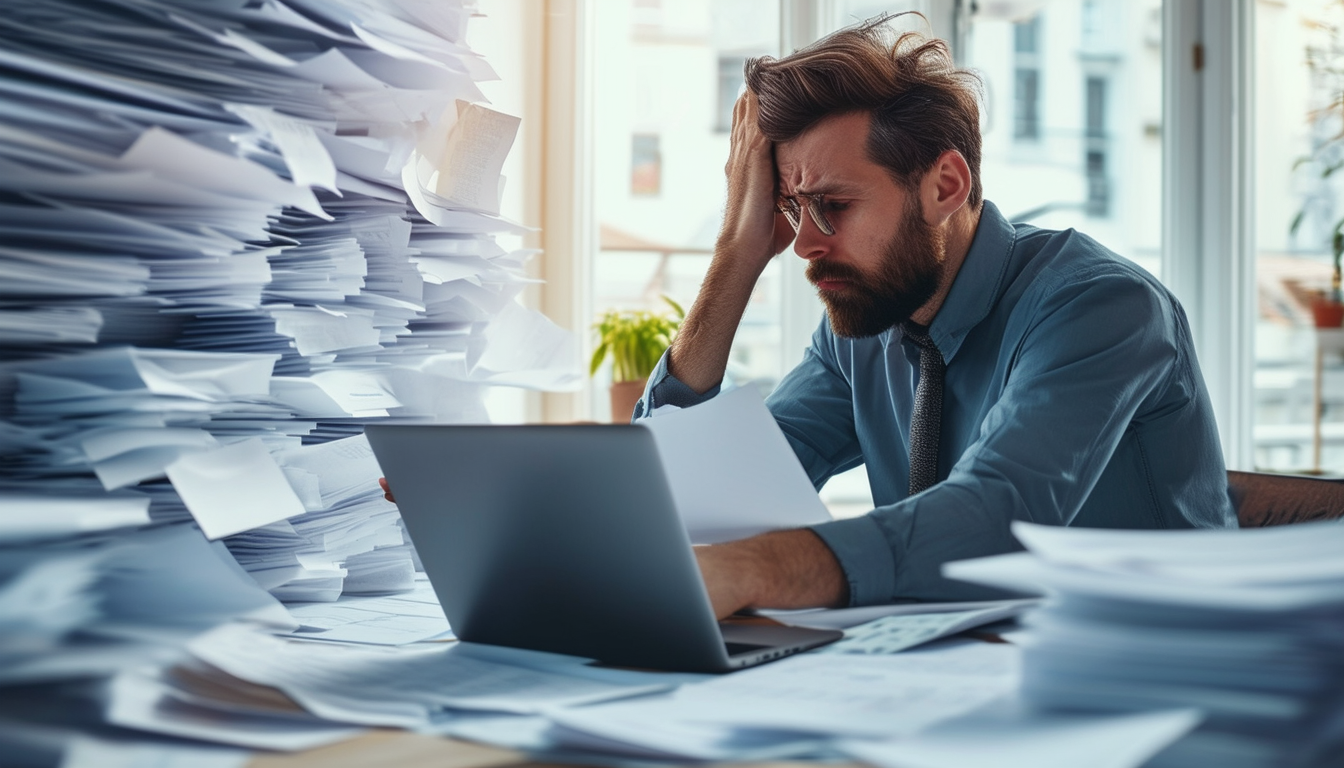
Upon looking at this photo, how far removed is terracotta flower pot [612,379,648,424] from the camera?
7.43 ft

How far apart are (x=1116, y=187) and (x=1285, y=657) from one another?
9.07 feet

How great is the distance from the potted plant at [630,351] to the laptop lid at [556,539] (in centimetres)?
156

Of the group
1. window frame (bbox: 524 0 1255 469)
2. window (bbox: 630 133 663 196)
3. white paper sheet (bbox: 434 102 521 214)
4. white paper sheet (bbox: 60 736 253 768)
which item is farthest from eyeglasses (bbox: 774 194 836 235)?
window (bbox: 630 133 663 196)

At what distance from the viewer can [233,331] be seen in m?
0.73

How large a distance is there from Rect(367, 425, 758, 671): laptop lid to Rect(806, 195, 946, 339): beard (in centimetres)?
70

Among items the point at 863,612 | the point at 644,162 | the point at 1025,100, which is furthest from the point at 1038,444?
the point at 1025,100

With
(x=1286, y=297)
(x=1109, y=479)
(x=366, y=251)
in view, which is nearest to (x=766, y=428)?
(x=366, y=251)

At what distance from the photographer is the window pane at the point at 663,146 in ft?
8.93

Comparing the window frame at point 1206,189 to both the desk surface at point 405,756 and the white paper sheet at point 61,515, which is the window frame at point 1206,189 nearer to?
the white paper sheet at point 61,515

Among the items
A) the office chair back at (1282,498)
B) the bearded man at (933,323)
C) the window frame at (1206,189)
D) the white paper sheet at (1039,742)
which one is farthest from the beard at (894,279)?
the window frame at (1206,189)

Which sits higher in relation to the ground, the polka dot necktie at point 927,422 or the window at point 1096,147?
the window at point 1096,147

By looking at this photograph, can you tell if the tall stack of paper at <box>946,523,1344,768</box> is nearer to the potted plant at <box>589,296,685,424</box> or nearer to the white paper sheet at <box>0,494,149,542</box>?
the white paper sheet at <box>0,494,149,542</box>

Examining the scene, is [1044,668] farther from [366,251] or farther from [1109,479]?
[1109,479]

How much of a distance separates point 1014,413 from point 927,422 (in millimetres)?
360
